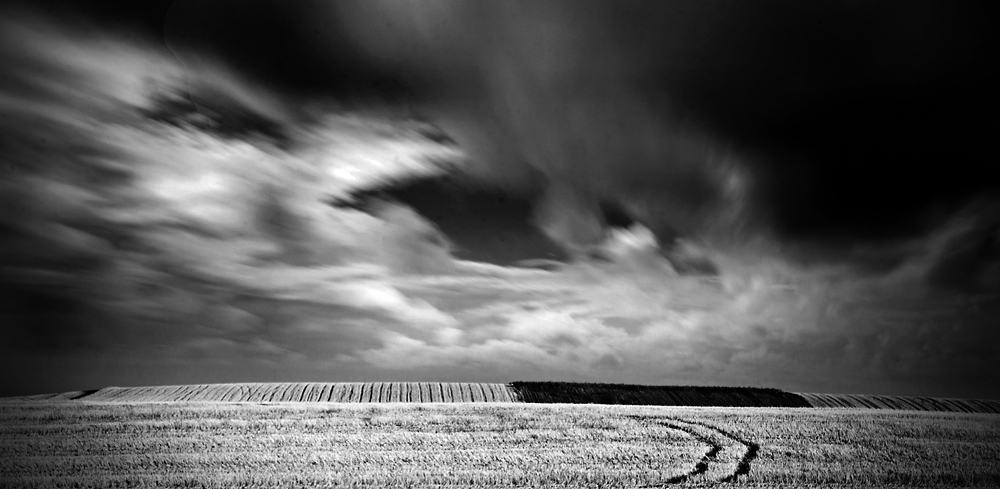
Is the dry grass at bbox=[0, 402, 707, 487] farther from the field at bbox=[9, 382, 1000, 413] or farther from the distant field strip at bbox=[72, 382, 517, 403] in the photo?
the field at bbox=[9, 382, 1000, 413]

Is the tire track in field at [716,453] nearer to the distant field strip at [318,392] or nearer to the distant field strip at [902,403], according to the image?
the distant field strip at [318,392]

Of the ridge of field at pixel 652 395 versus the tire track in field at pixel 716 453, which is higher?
the ridge of field at pixel 652 395

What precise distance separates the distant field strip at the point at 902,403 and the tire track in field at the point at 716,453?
2280 centimetres

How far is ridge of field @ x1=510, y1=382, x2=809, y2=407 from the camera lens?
41.1m

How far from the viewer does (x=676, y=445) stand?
20.0 meters

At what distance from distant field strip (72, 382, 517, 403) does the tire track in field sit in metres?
17.2

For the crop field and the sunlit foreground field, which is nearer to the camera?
the sunlit foreground field

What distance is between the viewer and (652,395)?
43.8 metres

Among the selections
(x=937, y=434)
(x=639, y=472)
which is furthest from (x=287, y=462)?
(x=937, y=434)

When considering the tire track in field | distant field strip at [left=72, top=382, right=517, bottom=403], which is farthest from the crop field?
the tire track in field

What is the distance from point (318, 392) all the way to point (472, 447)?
90.1ft

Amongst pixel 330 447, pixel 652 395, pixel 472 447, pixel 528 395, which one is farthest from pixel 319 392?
pixel 472 447

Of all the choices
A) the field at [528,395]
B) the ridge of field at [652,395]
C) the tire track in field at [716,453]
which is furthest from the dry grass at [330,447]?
the ridge of field at [652,395]

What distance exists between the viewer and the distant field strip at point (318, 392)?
39344mm
